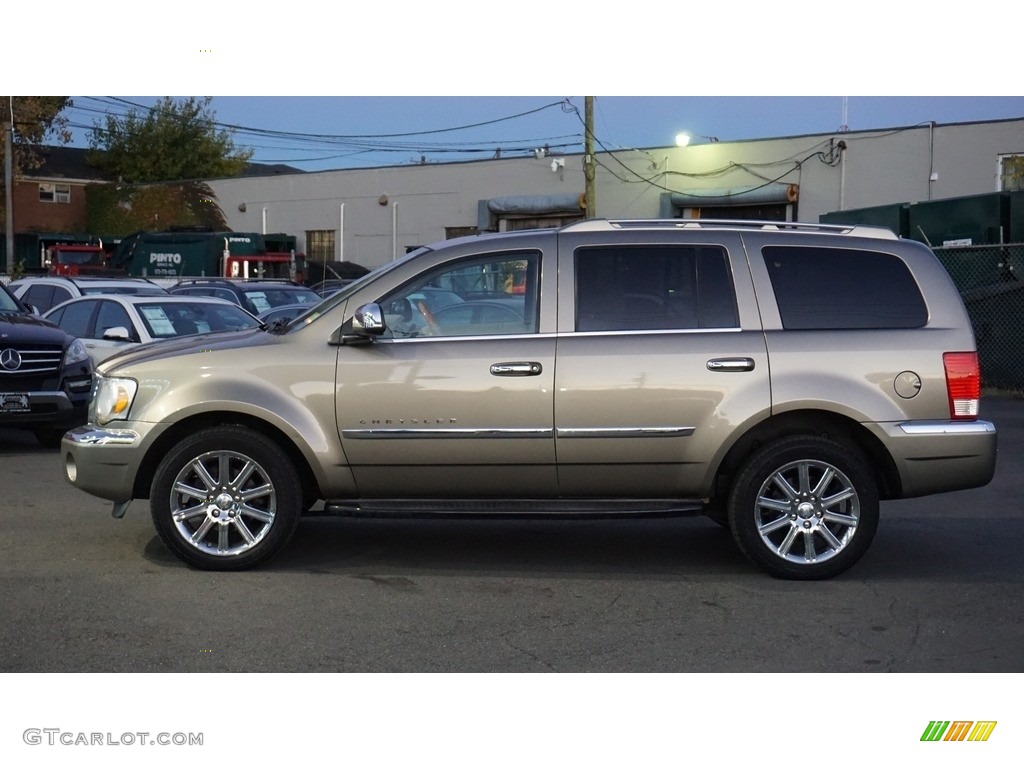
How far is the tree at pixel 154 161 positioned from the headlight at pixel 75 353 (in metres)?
31.2

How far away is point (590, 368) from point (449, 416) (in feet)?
2.66

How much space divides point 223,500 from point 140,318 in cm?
725

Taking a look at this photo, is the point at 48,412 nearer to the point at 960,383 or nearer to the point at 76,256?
the point at 960,383

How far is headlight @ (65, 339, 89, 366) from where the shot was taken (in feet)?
38.7

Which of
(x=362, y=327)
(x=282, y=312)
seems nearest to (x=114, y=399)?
(x=362, y=327)

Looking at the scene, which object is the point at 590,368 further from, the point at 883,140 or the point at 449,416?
the point at 883,140

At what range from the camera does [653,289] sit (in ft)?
22.5

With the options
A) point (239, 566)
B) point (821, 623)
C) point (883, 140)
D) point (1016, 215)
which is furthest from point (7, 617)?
point (883, 140)

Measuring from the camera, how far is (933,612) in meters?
6.16

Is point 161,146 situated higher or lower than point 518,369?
higher

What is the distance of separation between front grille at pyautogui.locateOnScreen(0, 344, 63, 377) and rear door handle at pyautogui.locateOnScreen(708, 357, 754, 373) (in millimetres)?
7362

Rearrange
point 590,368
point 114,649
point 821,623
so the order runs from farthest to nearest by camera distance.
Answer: point 590,368, point 821,623, point 114,649

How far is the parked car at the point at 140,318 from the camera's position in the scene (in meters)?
A: 13.4

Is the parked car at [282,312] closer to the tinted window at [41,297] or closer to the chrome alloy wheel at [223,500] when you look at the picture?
the tinted window at [41,297]
